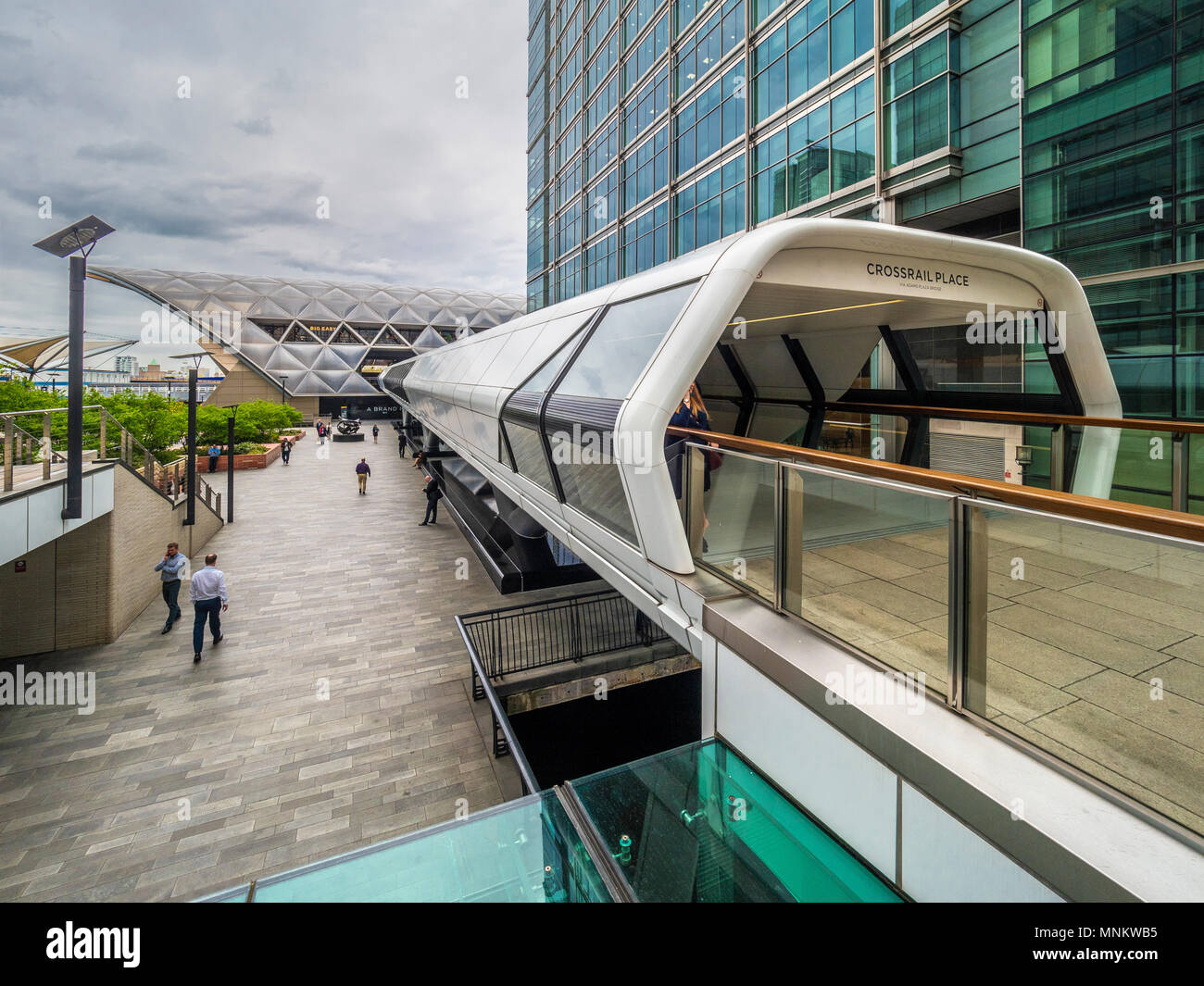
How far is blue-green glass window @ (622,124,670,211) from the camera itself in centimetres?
2622

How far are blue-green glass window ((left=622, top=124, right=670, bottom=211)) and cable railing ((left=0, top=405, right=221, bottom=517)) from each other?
21.6 m

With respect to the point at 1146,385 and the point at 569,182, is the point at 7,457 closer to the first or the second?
the point at 1146,385

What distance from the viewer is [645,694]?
10.0 meters

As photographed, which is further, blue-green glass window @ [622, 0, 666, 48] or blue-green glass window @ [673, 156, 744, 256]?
blue-green glass window @ [622, 0, 666, 48]

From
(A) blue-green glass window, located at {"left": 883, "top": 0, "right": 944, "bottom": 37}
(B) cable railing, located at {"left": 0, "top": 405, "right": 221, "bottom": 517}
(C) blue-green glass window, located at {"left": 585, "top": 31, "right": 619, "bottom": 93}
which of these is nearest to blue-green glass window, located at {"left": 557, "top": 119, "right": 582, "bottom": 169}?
(C) blue-green glass window, located at {"left": 585, "top": 31, "right": 619, "bottom": 93}

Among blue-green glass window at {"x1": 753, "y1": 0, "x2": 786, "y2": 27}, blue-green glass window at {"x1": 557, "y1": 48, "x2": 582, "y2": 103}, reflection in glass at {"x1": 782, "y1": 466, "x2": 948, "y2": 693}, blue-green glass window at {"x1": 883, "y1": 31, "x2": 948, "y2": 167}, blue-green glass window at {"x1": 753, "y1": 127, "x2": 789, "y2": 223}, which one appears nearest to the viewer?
reflection in glass at {"x1": 782, "y1": 466, "x2": 948, "y2": 693}

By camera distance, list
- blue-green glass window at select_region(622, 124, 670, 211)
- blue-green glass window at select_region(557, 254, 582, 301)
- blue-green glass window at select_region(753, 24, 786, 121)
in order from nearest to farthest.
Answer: blue-green glass window at select_region(753, 24, 786, 121) → blue-green glass window at select_region(622, 124, 670, 211) → blue-green glass window at select_region(557, 254, 582, 301)

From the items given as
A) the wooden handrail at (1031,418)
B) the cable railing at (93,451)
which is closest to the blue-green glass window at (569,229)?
the cable railing at (93,451)

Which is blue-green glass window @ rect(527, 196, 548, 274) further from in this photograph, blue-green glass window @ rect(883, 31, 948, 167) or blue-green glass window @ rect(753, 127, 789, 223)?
blue-green glass window @ rect(883, 31, 948, 167)

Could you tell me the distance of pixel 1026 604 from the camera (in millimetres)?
2551

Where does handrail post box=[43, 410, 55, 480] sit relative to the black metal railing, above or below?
above

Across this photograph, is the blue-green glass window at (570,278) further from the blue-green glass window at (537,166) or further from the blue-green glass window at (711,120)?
the blue-green glass window at (711,120)

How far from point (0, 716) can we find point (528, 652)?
23.0 feet

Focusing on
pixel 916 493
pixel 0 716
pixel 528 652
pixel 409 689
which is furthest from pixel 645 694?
pixel 0 716
